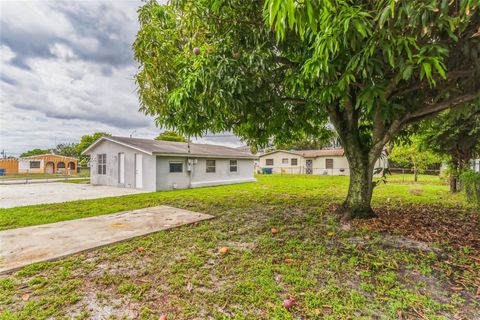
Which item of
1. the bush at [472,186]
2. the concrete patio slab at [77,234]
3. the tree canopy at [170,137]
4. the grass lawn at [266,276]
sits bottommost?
the grass lawn at [266,276]

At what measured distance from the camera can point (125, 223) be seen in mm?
5137

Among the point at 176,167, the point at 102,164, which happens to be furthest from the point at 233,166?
the point at 102,164

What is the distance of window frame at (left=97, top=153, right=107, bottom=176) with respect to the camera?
1469 centimetres

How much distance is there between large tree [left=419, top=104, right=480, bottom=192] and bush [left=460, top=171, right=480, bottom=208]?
1.64m

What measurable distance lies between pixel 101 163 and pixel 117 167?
1931mm

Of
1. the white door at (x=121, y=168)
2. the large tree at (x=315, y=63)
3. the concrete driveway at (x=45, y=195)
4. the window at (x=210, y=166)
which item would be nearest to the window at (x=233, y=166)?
the window at (x=210, y=166)

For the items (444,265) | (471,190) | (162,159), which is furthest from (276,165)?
(444,265)

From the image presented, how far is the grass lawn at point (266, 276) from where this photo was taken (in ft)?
7.22

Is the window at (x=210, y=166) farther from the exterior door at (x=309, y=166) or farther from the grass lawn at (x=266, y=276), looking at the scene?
the exterior door at (x=309, y=166)

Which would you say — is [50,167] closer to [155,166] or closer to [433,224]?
[155,166]

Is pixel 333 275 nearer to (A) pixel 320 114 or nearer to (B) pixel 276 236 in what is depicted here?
(B) pixel 276 236

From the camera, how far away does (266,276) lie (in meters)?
2.80

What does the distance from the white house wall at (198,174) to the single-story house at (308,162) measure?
457 inches

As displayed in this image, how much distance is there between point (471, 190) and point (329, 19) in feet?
26.3
